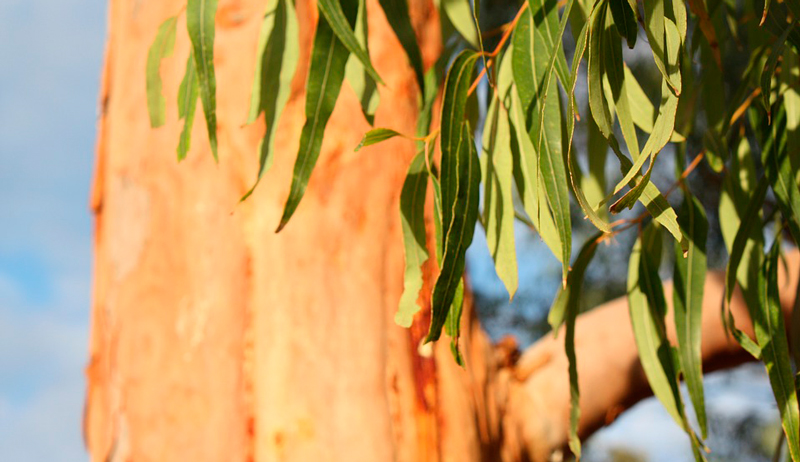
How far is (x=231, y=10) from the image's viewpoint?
121 centimetres

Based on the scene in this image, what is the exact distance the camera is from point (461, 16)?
101cm

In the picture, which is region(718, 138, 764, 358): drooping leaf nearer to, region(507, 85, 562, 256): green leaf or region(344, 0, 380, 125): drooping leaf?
region(507, 85, 562, 256): green leaf

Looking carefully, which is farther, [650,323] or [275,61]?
[650,323]

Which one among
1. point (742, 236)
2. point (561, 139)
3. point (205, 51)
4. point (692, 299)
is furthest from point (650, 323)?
point (205, 51)

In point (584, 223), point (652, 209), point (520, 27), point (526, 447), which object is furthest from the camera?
point (584, 223)

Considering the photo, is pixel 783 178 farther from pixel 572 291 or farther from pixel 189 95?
pixel 189 95

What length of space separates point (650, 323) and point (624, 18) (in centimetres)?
47

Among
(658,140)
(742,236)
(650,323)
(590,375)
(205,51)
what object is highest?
(205,51)

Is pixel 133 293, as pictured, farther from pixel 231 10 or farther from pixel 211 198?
pixel 231 10

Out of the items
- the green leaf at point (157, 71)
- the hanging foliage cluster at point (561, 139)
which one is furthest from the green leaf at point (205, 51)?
the green leaf at point (157, 71)

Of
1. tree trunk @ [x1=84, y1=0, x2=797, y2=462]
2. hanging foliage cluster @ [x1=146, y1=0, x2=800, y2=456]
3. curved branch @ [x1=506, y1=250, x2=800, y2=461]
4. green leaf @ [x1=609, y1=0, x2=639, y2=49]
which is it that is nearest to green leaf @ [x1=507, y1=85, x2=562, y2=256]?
hanging foliage cluster @ [x1=146, y1=0, x2=800, y2=456]

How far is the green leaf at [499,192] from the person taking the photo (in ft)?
2.63

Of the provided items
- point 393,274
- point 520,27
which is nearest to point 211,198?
point 393,274

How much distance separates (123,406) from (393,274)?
0.37m
